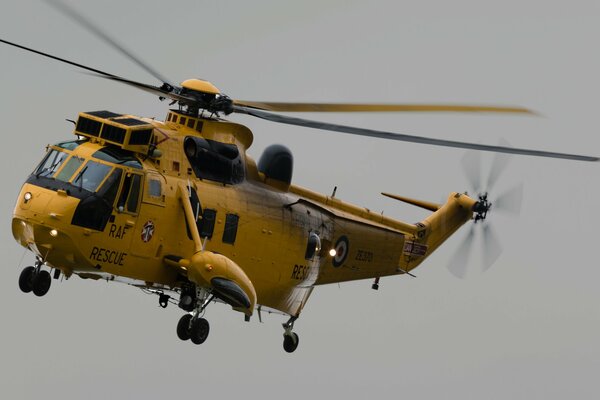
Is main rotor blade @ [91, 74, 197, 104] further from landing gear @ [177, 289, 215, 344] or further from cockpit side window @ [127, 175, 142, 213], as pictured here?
landing gear @ [177, 289, 215, 344]

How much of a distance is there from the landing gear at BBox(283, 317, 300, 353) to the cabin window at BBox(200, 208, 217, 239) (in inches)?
191

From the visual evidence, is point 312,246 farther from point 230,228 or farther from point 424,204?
point 424,204

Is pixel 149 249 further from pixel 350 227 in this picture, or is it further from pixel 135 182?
pixel 350 227

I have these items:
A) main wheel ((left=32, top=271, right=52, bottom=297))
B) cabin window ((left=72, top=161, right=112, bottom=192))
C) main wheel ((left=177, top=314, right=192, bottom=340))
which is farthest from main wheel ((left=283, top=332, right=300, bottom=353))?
cabin window ((left=72, top=161, right=112, bottom=192))

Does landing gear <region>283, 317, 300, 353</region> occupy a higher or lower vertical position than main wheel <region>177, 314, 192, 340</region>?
lower

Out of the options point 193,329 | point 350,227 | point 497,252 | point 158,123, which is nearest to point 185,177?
point 158,123

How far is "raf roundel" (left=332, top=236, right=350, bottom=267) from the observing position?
31.1 metres

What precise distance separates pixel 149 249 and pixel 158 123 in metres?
2.58

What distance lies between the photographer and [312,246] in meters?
30.1

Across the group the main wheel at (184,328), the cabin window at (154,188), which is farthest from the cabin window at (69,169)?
the main wheel at (184,328)

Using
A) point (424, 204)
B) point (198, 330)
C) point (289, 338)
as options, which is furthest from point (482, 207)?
point (198, 330)

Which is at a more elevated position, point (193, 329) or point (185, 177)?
point (185, 177)

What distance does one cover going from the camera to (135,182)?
2553 cm

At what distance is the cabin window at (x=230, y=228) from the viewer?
27312 mm
